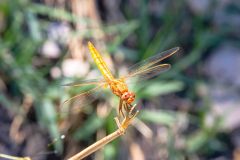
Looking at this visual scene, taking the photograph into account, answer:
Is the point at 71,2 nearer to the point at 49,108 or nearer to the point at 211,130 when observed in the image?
the point at 49,108

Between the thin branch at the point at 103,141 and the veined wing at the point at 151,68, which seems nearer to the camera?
the thin branch at the point at 103,141

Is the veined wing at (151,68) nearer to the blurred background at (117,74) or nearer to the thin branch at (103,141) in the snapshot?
the thin branch at (103,141)

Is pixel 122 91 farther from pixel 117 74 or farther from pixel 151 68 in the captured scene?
pixel 117 74

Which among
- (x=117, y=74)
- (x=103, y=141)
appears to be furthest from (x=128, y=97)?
(x=117, y=74)

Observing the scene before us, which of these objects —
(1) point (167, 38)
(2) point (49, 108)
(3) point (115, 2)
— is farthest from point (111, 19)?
(2) point (49, 108)

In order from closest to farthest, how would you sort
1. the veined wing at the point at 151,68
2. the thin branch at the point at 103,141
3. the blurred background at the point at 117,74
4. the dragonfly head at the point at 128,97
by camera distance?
the thin branch at the point at 103,141, the dragonfly head at the point at 128,97, the veined wing at the point at 151,68, the blurred background at the point at 117,74

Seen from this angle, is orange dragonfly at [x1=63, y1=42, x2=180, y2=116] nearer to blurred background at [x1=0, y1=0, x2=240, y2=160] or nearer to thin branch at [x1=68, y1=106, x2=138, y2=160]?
thin branch at [x1=68, y1=106, x2=138, y2=160]

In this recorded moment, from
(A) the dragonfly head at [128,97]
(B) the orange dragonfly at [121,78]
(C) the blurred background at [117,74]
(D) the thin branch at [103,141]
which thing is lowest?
(D) the thin branch at [103,141]

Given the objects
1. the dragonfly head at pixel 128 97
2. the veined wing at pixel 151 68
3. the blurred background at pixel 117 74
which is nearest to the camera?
the dragonfly head at pixel 128 97

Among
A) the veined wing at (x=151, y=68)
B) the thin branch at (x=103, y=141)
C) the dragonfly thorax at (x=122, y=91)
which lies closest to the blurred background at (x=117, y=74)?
the veined wing at (x=151, y=68)
